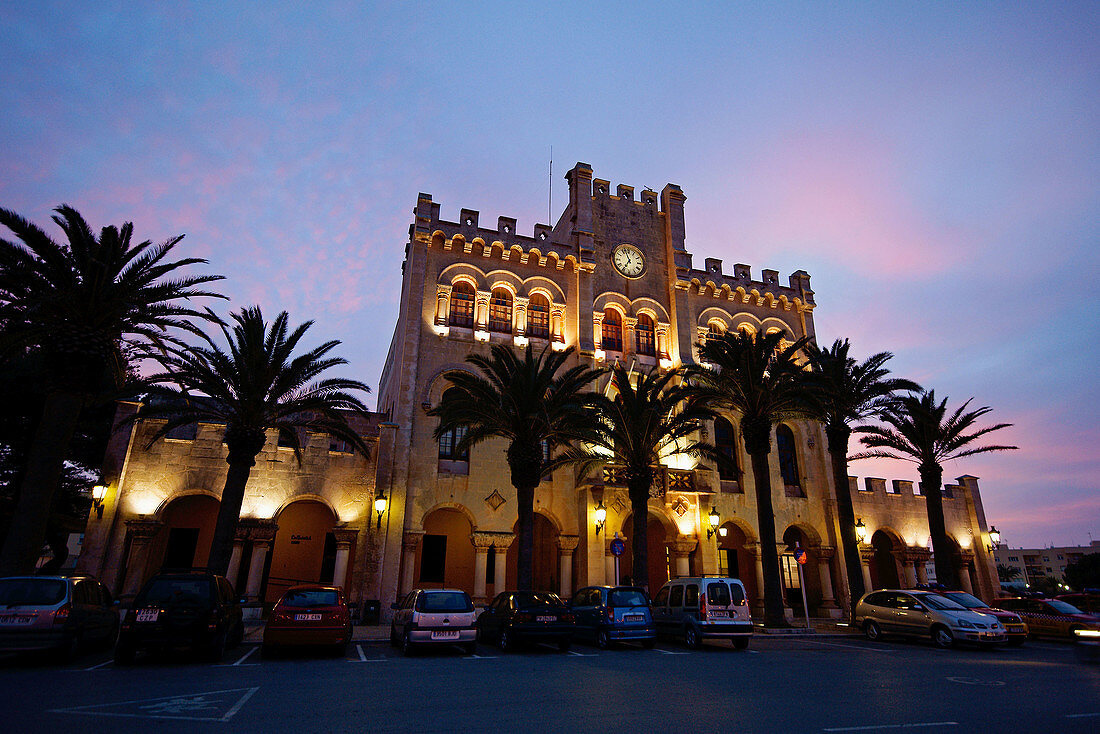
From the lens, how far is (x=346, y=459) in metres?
21.9

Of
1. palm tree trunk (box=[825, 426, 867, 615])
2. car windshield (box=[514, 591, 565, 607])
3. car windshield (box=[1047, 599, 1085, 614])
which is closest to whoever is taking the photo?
car windshield (box=[514, 591, 565, 607])


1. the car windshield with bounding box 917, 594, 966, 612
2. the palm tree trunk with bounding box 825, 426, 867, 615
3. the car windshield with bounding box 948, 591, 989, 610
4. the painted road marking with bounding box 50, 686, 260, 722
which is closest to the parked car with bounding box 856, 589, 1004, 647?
the car windshield with bounding box 917, 594, 966, 612

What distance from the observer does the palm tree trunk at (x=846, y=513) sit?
74.4 feet

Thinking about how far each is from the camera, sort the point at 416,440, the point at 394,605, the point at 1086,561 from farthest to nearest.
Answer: the point at 1086,561 → the point at 416,440 → the point at 394,605

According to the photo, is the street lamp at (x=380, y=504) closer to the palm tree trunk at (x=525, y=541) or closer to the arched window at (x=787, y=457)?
the palm tree trunk at (x=525, y=541)

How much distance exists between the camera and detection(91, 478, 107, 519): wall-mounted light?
18.7m

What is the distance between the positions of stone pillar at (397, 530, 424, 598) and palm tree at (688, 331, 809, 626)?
39.4 ft

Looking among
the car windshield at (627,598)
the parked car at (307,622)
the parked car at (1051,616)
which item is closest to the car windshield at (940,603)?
the parked car at (1051,616)

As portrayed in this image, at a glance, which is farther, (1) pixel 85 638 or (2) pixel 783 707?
(1) pixel 85 638

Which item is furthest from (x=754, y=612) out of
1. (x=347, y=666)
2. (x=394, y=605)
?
(x=347, y=666)

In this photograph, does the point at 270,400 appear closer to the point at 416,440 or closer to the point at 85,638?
the point at 416,440

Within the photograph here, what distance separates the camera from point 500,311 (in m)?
26.8

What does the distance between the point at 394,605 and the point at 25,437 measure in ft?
52.9

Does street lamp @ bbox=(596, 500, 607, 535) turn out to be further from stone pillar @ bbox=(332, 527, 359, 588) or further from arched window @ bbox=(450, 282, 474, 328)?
arched window @ bbox=(450, 282, 474, 328)
